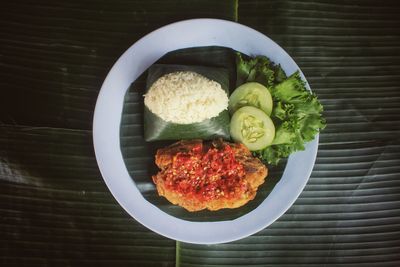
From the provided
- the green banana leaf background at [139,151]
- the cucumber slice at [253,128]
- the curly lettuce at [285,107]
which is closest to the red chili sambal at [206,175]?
the cucumber slice at [253,128]

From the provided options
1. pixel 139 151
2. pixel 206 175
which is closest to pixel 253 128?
pixel 206 175

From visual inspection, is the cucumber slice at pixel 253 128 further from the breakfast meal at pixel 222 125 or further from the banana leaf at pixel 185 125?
the banana leaf at pixel 185 125

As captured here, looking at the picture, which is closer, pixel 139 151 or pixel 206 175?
pixel 206 175

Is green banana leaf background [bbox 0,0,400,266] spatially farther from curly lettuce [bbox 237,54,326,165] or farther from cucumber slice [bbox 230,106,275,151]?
cucumber slice [bbox 230,106,275,151]

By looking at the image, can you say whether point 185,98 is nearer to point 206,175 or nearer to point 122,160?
point 206,175

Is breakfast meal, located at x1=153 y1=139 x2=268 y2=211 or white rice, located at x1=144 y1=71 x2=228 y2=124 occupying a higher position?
white rice, located at x1=144 y1=71 x2=228 y2=124

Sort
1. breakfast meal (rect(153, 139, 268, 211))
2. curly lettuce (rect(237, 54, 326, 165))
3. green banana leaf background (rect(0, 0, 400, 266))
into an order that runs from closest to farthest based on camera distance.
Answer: breakfast meal (rect(153, 139, 268, 211)) → curly lettuce (rect(237, 54, 326, 165)) → green banana leaf background (rect(0, 0, 400, 266))

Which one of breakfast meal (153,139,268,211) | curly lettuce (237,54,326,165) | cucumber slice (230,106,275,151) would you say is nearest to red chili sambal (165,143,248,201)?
breakfast meal (153,139,268,211)
